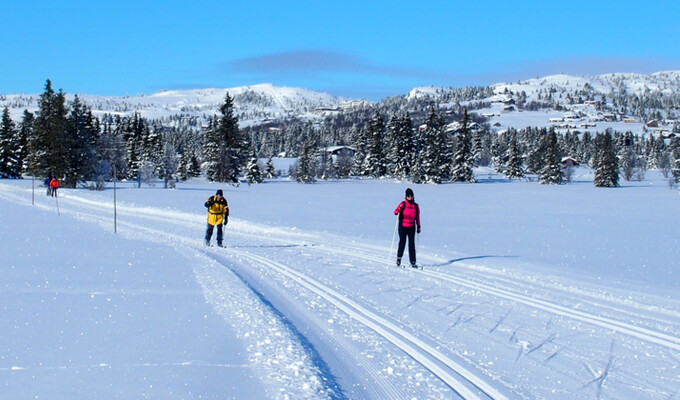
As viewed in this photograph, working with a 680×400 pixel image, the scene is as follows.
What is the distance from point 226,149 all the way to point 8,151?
82.3ft

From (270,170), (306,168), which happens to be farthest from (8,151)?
(270,170)

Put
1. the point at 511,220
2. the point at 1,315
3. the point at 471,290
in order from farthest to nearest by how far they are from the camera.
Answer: the point at 511,220 → the point at 471,290 → the point at 1,315

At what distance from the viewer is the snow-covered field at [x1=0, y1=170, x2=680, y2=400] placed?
482 cm

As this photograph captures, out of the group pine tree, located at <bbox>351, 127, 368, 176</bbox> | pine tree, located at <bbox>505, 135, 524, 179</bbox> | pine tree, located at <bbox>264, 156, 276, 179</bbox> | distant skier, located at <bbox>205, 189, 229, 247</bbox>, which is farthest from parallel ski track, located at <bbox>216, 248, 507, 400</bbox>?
pine tree, located at <bbox>505, 135, 524, 179</bbox>

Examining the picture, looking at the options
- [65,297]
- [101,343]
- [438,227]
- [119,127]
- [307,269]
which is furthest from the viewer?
[119,127]

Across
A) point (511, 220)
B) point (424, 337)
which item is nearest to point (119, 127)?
point (511, 220)

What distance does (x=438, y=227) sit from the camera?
20734mm

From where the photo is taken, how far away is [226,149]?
6150 centimetres

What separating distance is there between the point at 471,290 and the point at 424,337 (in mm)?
3154

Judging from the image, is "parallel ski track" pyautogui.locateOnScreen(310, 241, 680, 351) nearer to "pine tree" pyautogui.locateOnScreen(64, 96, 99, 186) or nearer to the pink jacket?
the pink jacket

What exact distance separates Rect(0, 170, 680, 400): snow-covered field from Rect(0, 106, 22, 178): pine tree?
53.9 metres

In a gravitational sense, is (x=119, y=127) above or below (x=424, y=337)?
above

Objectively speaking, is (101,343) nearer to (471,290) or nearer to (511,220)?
(471,290)

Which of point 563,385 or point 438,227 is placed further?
point 438,227
